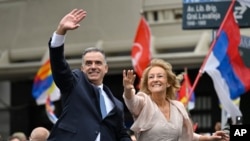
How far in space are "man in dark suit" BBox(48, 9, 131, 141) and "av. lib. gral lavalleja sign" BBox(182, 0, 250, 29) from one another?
285 inches

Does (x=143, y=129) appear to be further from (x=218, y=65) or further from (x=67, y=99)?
(x=218, y=65)

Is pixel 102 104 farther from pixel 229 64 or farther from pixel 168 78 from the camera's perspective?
pixel 229 64

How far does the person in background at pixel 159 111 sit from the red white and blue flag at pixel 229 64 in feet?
21.1

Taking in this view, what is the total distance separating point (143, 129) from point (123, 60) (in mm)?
13332

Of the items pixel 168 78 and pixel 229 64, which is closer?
pixel 168 78

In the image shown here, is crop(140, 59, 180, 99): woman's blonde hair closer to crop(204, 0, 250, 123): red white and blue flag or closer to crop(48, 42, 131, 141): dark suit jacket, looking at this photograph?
crop(48, 42, 131, 141): dark suit jacket

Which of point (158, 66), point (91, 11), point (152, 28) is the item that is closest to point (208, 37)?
point (152, 28)

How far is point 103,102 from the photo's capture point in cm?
642

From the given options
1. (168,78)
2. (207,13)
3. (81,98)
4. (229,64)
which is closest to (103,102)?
(81,98)

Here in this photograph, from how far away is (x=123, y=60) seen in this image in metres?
20.0

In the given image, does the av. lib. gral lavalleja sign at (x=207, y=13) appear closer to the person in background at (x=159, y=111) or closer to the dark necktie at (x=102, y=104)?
the person in background at (x=159, y=111)

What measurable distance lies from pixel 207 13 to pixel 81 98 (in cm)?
751

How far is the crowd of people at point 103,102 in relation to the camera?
6.12 metres

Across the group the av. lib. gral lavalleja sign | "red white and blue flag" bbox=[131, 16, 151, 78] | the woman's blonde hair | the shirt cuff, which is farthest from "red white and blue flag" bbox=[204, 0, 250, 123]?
the shirt cuff
